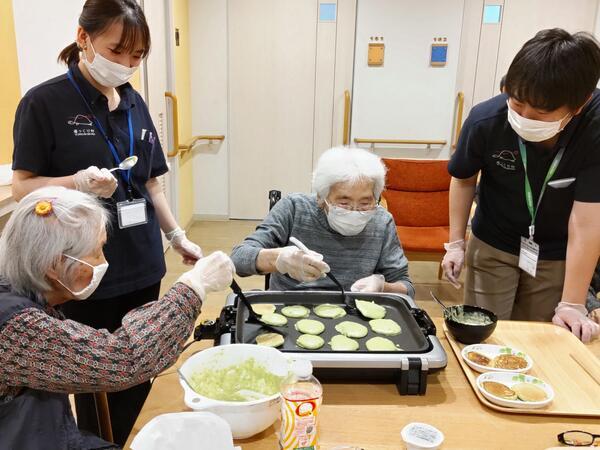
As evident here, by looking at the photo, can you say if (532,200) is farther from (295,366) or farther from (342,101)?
(342,101)

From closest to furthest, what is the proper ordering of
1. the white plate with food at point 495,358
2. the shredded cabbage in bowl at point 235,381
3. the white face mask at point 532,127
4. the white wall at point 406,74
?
1. the shredded cabbage in bowl at point 235,381
2. the white plate with food at point 495,358
3. the white face mask at point 532,127
4. the white wall at point 406,74

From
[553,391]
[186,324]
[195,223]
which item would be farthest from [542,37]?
Result: [195,223]

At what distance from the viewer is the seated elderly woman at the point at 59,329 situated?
910mm

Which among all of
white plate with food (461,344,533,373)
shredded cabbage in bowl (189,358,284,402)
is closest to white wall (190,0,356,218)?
white plate with food (461,344,533,373)

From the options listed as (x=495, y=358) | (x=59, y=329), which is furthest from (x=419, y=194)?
(x=59, y=329)

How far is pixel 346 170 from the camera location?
5.45ft

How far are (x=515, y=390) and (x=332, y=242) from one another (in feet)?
2.62

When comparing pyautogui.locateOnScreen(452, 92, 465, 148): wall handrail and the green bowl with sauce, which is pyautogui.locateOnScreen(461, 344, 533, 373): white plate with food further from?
pyautogui.locateOnScreen(452, 92, 465, 148): wall handrail

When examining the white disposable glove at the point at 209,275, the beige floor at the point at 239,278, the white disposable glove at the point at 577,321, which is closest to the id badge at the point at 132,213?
the white disposable glove at the point at 209,275

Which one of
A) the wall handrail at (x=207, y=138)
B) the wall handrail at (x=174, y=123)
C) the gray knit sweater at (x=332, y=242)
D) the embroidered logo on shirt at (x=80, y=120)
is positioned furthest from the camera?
the wall handrail at (x=207, y=138)

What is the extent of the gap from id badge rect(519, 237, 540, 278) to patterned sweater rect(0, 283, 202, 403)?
1148mm

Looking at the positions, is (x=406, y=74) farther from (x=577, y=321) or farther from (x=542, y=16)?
(x=577, y=321)

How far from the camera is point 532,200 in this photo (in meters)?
1.64

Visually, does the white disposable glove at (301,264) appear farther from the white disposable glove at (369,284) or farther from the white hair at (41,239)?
the white hair at (41,239)
